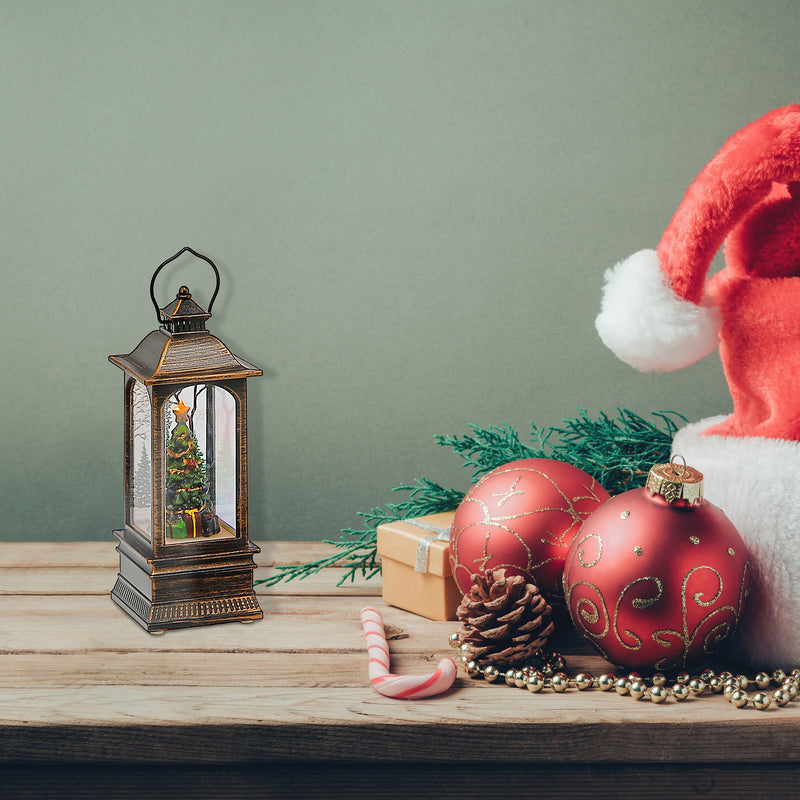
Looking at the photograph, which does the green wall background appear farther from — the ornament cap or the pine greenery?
the ornament cap

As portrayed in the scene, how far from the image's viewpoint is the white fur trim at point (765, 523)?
0.80 meters

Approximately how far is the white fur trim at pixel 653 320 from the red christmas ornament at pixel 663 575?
11 centimetres

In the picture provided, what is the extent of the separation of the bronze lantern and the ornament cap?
1.42 feet

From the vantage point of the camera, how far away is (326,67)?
1307 mm

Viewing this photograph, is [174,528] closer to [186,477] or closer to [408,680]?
[186,477]

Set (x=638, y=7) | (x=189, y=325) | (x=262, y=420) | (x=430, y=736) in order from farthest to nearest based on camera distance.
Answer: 1. (x=262, y=420)
2. (x=638, y=7)
3. (x=189, y=325)
4. (x=430, y=736)

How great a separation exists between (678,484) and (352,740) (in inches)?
14.1

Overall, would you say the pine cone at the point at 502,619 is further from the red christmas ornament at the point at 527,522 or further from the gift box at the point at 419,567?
the gift box at the point at 419,567

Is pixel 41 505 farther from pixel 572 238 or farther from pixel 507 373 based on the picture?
pixel 572 238

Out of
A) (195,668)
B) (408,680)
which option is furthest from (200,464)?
(408,680)

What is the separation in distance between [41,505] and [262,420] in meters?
0.37

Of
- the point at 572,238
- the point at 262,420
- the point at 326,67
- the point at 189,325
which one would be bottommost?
the point at 262,420

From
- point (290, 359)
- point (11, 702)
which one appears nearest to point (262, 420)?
point (290, 359)

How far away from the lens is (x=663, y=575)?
77 cm
